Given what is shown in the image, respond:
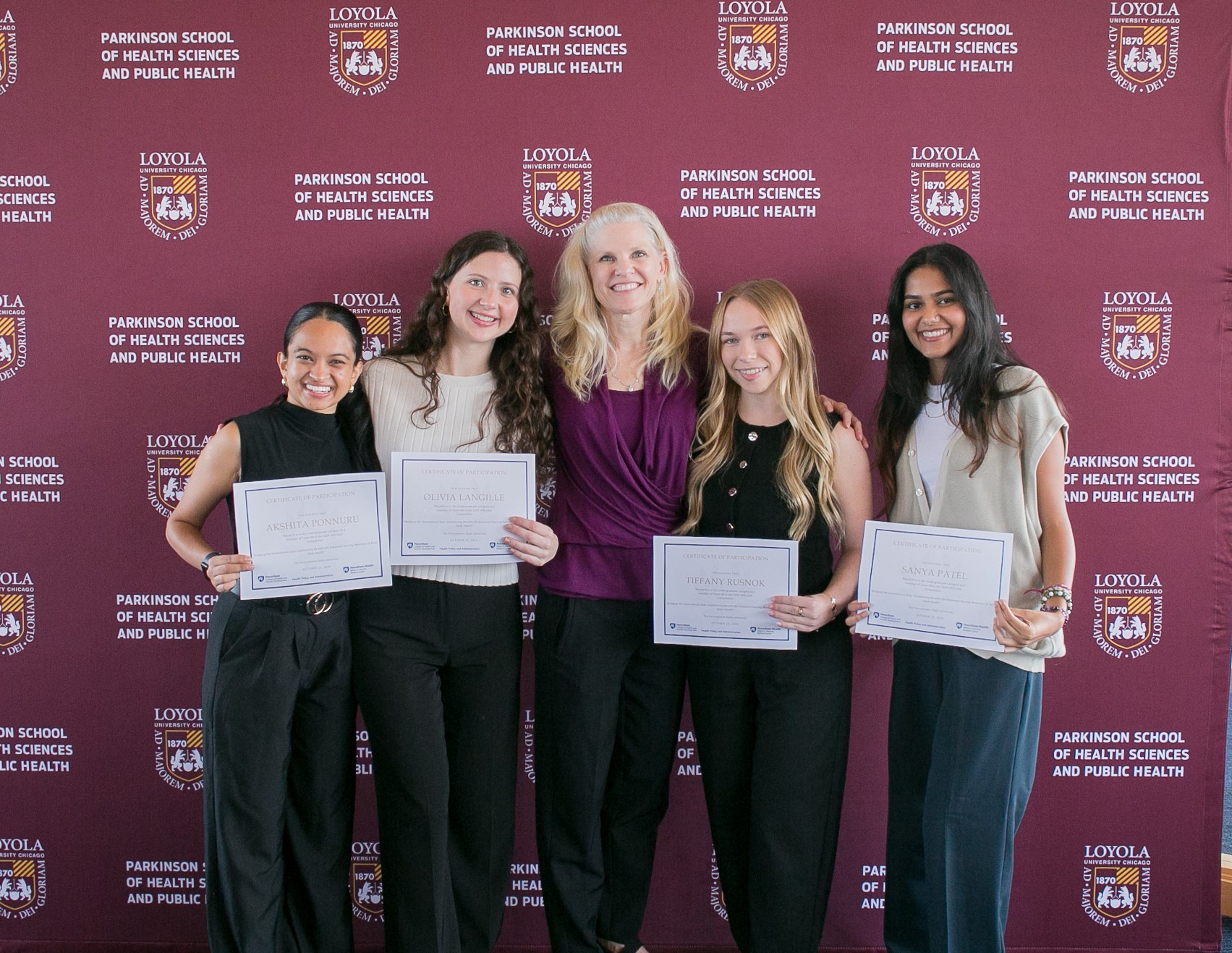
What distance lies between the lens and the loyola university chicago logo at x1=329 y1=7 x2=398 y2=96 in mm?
2607

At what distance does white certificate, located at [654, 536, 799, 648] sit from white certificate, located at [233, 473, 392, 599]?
0.72 m

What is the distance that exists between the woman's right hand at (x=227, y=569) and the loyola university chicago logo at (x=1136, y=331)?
8.54 ft

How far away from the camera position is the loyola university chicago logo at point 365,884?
9.21 feet

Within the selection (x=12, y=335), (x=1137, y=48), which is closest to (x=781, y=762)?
(x=1137, y=48)

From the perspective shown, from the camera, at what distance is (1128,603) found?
2.70m

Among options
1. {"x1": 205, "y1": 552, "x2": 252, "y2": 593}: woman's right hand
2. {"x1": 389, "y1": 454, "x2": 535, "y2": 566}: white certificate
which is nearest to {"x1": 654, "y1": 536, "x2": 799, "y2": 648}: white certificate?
{"x1": 389, "y1": 454, "x2": 535, "y2": 566}: white certificate

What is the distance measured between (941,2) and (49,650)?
3.57m

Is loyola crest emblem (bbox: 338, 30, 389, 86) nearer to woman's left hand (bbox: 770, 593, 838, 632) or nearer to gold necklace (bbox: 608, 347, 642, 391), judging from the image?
gold necklace (bbox: 608, 347, 642, 391)

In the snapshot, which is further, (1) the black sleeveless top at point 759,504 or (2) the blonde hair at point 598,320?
(2) the blonde hair at point 598,320

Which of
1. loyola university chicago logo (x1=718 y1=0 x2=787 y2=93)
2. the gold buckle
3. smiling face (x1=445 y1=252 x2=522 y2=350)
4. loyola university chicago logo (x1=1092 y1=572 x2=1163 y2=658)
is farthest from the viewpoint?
loyola university chicago logo (x1=1092 y1=572 x2=1163 y2=658)

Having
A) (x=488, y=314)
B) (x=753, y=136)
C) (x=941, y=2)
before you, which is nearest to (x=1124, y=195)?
(x=941, y=2)

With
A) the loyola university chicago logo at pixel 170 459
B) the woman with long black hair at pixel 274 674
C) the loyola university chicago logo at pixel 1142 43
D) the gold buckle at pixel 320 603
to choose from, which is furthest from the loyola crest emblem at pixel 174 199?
the loyola university chicago logo at pixel 1142 43

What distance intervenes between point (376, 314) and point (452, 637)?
1127 mm

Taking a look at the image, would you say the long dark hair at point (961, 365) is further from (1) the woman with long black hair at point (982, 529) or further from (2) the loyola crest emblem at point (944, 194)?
(2) the loyola crest emblem at point (944, 194)
